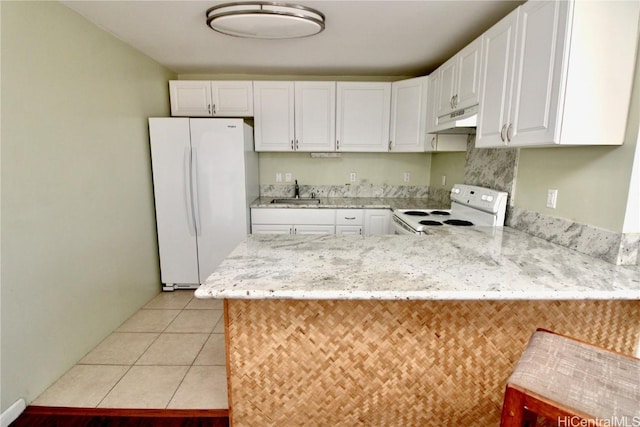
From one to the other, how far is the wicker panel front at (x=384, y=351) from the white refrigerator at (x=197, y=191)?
2012mm

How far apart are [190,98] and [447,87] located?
8.34 ft

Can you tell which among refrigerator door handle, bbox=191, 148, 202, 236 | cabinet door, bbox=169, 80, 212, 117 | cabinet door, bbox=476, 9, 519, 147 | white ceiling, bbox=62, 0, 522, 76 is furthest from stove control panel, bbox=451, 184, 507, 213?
cabinet door, bbox=169, 80, 212, 117

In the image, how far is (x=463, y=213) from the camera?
282 centimetres

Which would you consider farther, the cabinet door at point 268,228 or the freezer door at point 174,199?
the cabinet door at point 268,228

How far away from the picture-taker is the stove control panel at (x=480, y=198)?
232 cm

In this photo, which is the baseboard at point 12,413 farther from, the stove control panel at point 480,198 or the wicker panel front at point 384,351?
the stove control panel at point 480,198

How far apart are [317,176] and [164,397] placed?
272 cm

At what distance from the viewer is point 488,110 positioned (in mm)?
2049

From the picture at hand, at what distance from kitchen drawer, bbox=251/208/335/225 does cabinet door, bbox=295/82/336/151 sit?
72 cm

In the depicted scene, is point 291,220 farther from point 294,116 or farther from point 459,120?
point 459,120

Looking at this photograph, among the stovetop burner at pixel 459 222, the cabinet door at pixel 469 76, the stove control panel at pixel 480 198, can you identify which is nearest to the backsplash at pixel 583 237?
the stove control panel at pixel 480 198

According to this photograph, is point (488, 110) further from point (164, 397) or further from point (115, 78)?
point (115, 78)

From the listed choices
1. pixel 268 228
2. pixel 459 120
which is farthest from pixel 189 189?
pixel 459 120

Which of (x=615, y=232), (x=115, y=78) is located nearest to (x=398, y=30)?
(x=615, y=232)
